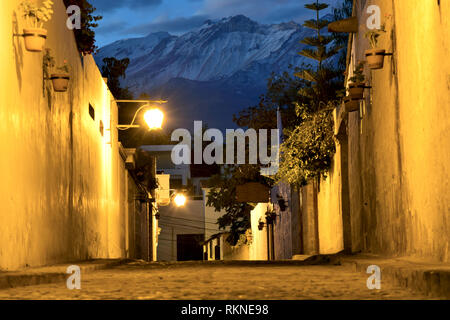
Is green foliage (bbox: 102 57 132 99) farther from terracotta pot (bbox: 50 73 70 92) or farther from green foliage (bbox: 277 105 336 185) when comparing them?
terracotta pot (bbox: 50 73 70 92)

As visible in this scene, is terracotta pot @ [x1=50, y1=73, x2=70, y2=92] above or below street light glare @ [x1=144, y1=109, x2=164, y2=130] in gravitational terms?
below

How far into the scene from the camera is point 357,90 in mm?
12898

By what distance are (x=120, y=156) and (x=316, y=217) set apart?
21.1 feet

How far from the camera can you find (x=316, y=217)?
22.2m

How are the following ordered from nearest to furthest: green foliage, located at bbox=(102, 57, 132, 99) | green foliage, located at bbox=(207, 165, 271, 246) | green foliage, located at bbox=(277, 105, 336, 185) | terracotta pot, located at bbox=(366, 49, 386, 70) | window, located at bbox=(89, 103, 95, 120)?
terracotta pot, located at bbox=(366, 49, 386, 70) < window, located at bbox=(89, 103, 95, 120) < green foliage, located at bbox=(277, 105, 336, 185) < green foliage, located at bbox=(102, 57, 132, 99) < green foliage, located at bbox=(207, 165, 271, 246)

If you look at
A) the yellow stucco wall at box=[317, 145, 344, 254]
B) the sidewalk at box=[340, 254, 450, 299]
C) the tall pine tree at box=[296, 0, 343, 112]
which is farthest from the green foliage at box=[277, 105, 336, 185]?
the sidewalk at box=[340, 254, 450, 299]

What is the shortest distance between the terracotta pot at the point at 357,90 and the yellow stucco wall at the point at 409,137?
202 millimetres

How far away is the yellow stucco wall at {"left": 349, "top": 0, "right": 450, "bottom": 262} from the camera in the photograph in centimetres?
732

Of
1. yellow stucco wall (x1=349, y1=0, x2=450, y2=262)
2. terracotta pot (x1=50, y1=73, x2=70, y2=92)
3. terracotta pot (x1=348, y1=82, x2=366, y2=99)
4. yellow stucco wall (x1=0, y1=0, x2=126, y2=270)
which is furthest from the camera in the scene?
terracotta pot (x1=348, y1=82, x2=366, y2=99)

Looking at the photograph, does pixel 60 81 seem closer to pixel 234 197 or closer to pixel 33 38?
pixel 33 38

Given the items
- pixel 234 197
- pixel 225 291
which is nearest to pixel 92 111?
pixel 225 291

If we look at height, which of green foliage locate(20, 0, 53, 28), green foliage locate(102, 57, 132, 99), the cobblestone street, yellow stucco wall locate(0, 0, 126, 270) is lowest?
the cobblestone street

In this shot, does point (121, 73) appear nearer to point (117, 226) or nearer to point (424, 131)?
point (117, 226)

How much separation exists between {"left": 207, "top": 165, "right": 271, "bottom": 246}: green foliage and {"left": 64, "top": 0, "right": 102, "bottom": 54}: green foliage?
1943cm
